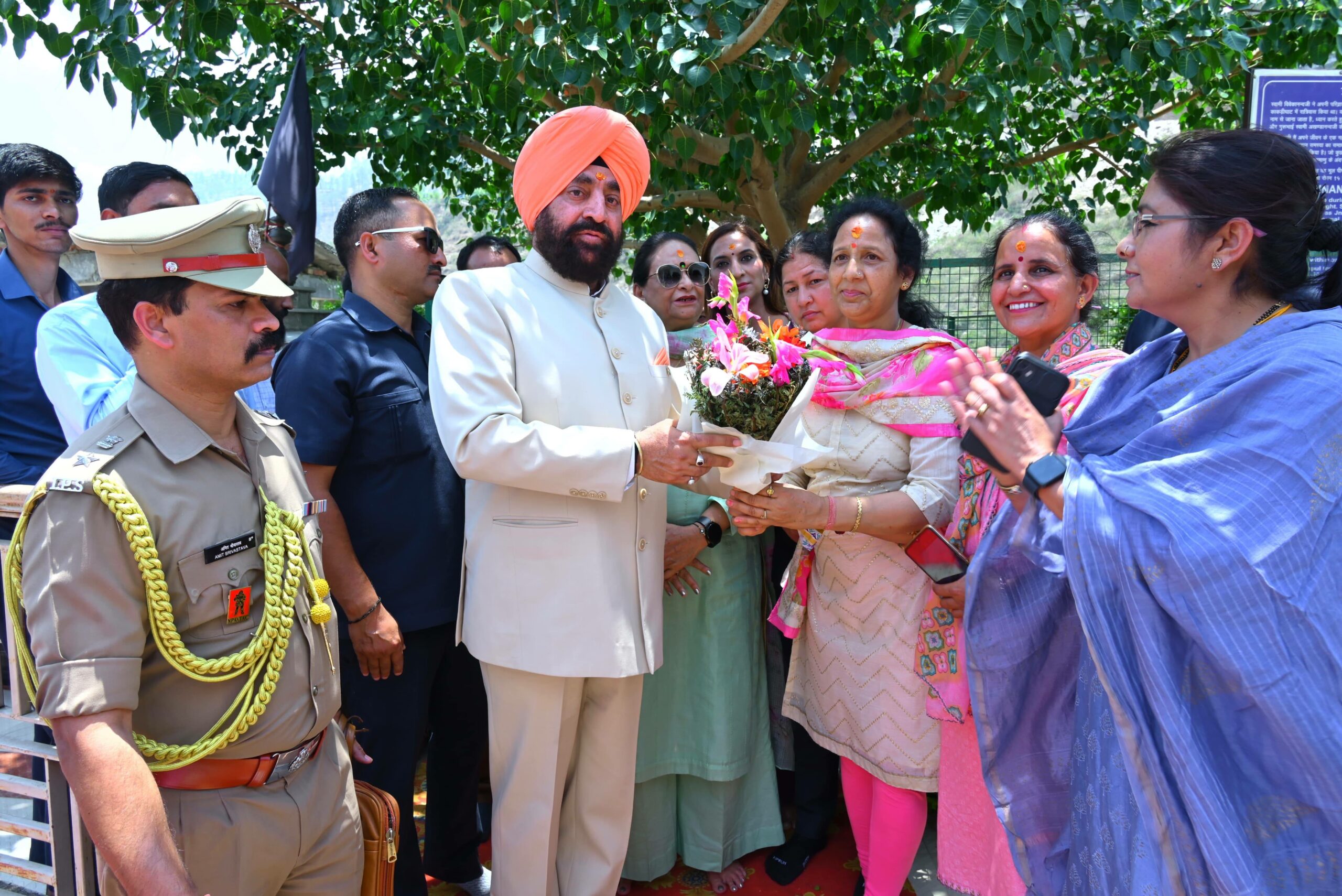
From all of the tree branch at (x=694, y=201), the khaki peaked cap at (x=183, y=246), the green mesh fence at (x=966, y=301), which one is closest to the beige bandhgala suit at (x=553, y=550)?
the khaki peaked cap at (x=183, y=246)

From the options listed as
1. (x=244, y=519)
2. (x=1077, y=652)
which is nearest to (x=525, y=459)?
(x=244, y=519)

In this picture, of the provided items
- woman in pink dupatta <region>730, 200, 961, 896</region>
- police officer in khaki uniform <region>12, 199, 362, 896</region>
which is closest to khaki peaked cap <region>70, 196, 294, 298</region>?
police officer in khaki uniform <region>12, 199, 362, 896</region>

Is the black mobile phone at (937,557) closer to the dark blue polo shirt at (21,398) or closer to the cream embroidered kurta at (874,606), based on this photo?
the cream embroidered kurta at (874,606)

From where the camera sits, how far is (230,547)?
1818 millimetres

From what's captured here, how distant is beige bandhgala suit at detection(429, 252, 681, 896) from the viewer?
2.48 meters

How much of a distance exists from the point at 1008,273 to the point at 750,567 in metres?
1.33

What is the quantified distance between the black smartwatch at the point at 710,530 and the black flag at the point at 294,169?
212cm

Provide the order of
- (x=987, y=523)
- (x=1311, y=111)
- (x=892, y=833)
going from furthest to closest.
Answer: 1. (x=1311, y=111)
2. (x=892, y=833)
3. (x=987, y=523)

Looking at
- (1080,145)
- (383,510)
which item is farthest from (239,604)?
(1080,145)

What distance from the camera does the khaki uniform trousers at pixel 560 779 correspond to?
264cm

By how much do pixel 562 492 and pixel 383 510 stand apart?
772 millimetres

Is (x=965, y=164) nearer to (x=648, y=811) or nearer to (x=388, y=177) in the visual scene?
(x=388, y=177)

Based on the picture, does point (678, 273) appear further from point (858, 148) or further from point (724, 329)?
point (858, 148)

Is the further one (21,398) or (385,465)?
(21,398)
